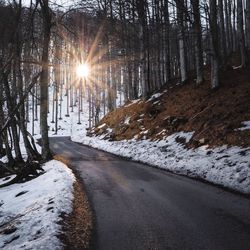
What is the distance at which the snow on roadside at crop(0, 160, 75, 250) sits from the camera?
6.21m

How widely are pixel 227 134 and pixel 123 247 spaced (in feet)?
29.7

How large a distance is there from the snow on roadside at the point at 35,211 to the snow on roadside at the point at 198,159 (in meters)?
4.34

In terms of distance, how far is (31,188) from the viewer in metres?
11.9

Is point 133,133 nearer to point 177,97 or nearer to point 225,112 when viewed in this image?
point 177,97

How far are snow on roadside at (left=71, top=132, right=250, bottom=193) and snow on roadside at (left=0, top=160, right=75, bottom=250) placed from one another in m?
4.34

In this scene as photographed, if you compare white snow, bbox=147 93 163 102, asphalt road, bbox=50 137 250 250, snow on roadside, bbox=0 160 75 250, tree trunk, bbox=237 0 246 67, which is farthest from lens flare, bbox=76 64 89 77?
asphalt road, bbox=50 137 250 250

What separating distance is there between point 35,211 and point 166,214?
9.68 ft

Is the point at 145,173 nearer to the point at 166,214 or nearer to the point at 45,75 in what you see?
the point at 166,214

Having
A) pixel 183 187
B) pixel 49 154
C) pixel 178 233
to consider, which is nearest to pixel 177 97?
pixel 49 154

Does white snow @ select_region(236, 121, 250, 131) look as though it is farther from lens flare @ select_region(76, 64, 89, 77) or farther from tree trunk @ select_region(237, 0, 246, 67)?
lens flare @ select_region(76, 64, 89, 77)

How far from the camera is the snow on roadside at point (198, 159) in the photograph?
1055 centimetres

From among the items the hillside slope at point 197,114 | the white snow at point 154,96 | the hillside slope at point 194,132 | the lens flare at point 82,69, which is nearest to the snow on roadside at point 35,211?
the hillside slope at point 194,132

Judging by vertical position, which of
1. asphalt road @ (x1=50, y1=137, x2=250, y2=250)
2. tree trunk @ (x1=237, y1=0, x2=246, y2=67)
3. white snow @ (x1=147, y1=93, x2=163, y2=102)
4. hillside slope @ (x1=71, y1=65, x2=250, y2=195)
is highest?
tree trunk @ (x1=237, y1=0, x2=246, y2=67)

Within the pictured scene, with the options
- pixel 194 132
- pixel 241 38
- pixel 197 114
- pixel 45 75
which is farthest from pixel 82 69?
pixel 194 132
